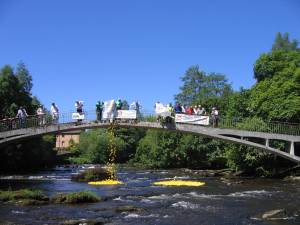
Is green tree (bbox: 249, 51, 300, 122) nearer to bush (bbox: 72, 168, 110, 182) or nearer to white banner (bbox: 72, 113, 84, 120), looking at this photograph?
bush (bbox: 72, 168, 110, 182)

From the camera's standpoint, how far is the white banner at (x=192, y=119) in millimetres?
37562

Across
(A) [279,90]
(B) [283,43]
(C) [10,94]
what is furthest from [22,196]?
(B) [283,43]

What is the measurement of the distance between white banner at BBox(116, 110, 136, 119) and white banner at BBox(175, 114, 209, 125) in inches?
128

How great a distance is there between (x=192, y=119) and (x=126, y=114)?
5.03 metres

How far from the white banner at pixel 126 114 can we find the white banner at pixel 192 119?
326 cm

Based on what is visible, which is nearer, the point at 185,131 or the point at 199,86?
the point at 185,131

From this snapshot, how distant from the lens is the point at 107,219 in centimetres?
2336

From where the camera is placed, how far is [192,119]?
1490 inches

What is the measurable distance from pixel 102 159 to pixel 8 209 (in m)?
68.1

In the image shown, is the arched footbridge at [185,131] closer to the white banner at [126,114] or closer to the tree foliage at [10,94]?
the white banner at [126,114]

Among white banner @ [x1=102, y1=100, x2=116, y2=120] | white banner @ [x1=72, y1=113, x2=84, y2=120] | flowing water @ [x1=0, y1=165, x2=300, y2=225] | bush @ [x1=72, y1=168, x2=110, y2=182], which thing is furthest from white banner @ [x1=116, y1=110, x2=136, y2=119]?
bush @ [x1=72, y1=168, x2=110, y2=182]

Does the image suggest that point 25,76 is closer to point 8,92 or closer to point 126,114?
point 8,92

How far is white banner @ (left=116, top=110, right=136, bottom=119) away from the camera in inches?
1485

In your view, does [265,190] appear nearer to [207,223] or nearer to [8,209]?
[207,223]
